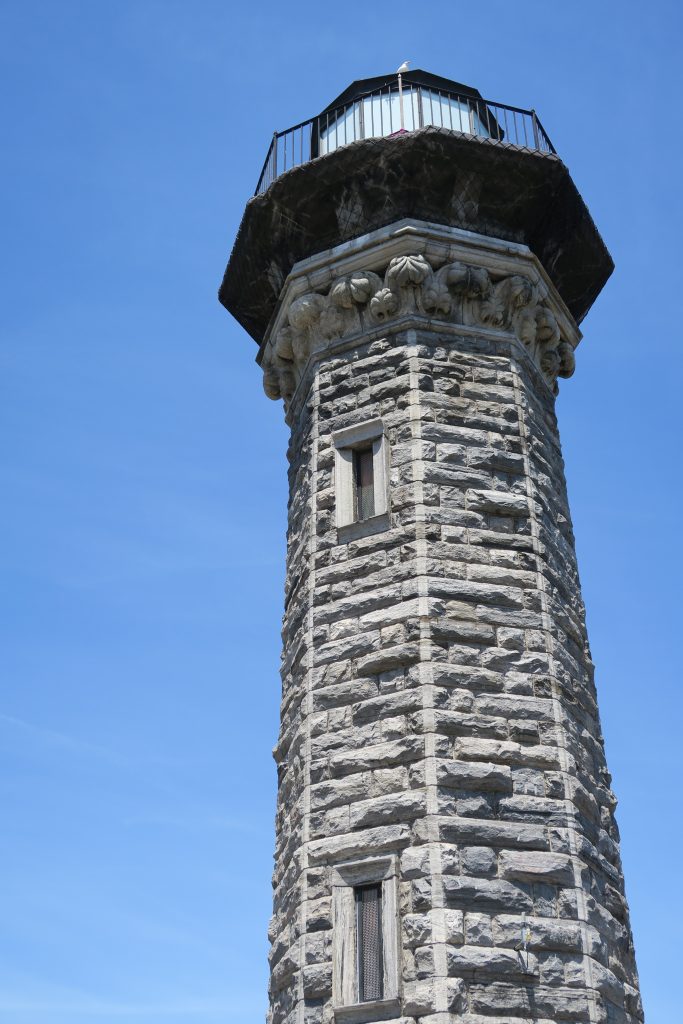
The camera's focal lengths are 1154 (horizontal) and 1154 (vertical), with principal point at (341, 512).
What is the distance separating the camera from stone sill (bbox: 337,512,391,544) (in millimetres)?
9578

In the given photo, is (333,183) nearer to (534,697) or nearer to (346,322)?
(346,322)

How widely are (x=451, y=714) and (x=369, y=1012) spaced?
2087mm

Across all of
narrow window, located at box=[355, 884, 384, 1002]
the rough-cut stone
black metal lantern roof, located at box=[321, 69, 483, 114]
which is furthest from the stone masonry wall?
black metal lantern roof, located at box=[321, 69, 483, 114]

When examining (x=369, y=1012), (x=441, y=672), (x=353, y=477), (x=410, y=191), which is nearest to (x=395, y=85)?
(x=410, y=191)

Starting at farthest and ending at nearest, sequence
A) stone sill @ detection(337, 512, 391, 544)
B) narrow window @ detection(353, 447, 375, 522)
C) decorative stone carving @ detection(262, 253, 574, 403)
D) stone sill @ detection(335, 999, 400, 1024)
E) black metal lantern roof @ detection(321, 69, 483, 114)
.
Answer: black metal lantern roof @ detection(321, 69, 483, 114) → decorative stone carving @ detection(262, 253, 574, 403) → narrow window @ detection(353, 447, 375, 522) → stone sill @ detection(337, 512, 391, 544) → stone sill @ detection(335, 999, 400, 1024)

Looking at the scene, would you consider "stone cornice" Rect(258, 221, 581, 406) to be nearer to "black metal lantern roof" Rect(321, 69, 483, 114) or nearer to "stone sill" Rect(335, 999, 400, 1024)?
"black metal lantern roof" Rect(321, 69, 483, 114)

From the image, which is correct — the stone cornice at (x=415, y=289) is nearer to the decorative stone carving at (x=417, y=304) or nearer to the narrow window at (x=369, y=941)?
the decorative stone carving at (x=417, y=304)

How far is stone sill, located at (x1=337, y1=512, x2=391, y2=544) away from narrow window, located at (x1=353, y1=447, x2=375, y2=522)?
0.08 m

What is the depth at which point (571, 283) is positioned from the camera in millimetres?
12742

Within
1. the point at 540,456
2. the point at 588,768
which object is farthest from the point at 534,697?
the point at 540,456

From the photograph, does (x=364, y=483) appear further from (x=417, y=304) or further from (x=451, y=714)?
(x=451, y=714)

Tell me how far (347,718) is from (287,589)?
6.99 ft

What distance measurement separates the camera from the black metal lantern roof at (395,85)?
1280 centimetres

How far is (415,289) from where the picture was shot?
422 inches
